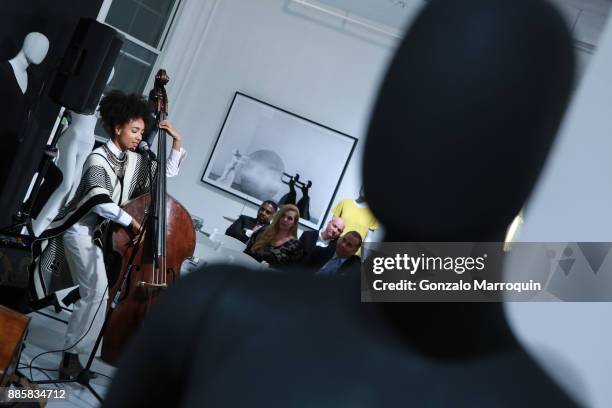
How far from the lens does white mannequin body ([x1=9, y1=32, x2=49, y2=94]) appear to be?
4.02m

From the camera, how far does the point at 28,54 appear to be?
4.05 metres

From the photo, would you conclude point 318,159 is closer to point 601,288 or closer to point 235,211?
point 235,211

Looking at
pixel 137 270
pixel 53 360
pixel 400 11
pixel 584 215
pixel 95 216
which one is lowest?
pixel 53 360

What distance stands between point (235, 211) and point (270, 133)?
36.9 inches

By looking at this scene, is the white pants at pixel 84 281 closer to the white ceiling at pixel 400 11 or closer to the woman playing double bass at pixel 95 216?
the woman playing double bass at pixel 95 216

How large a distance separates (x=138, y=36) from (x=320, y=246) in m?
3.40

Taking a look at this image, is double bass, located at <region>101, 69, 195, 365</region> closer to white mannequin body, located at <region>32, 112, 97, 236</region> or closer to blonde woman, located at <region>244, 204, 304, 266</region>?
white mannequin body, located at <region>32, 112, 97, 236</region>

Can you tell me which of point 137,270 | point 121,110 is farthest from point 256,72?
point 137,270

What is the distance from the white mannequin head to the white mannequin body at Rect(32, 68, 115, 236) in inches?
14.9

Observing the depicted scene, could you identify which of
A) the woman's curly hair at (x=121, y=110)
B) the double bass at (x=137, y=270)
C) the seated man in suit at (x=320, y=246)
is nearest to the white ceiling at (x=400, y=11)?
the seated man in suit at (x=320, y=246)

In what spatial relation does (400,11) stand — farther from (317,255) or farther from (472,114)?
(472,114)

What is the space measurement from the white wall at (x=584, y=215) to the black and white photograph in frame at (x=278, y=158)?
5749 mm

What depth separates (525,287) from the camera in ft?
1.56

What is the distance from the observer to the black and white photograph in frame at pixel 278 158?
809cm
